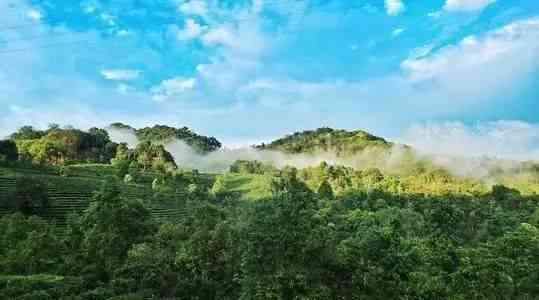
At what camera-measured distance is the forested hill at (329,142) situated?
152 metres

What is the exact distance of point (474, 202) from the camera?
258 ft

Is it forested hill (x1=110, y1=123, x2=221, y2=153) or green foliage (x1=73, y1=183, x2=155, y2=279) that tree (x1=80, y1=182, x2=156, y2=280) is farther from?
forested hill (x1=110, y1=123, x2=221, y2=153)

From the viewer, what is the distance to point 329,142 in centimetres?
16162

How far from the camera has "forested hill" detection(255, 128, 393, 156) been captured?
5999 inches

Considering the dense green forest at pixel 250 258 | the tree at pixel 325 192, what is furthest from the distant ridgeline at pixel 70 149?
the dense green forest at pixel 250 258

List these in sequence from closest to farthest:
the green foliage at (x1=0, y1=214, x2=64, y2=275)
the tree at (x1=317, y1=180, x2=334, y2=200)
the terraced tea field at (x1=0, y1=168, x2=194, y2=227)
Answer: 1. the green foliage at (x1=0, y1=214, x2=64, y2=275)
2. the terraced tea field at (x1=0, y1=168, x2=194, y2=227)
3. the tree at (x1=317, y1=180, x2=334, y2=200)

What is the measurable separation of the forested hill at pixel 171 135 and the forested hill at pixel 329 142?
24.7m

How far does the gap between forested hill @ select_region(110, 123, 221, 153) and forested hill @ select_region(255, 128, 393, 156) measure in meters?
24.7

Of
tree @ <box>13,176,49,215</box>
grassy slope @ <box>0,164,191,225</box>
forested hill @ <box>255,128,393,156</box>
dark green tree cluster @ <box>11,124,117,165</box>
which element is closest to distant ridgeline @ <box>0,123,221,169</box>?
dark green tree cluster @ <box>11,124,117,165</box>

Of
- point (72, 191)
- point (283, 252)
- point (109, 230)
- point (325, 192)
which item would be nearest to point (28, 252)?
point (109, 230)

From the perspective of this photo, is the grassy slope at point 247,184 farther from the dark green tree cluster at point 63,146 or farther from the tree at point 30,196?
the tree at point 30,196

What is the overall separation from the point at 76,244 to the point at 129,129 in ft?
451

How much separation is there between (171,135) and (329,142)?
4922cm

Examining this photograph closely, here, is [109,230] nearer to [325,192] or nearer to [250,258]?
[250,258]
